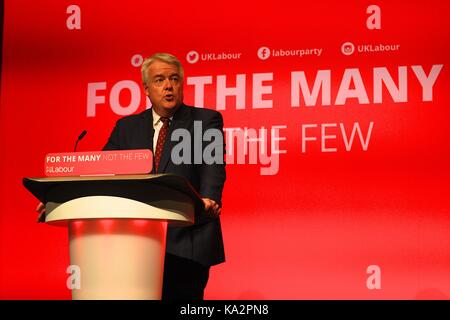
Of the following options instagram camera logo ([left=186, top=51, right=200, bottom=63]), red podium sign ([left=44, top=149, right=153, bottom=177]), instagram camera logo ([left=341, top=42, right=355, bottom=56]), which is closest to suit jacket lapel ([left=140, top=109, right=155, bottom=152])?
red podium sign ([left=44, top=149, right=153, bottom=177])

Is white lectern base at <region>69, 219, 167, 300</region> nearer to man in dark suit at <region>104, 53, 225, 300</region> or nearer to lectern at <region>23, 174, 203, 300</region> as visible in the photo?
lectern at <region>23, 174, 203, 300</region>

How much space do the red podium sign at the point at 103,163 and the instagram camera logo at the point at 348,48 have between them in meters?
2.20

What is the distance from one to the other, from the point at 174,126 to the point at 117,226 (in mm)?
903

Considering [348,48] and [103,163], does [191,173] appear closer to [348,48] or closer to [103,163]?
[103,163]

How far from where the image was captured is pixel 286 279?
4090 mm

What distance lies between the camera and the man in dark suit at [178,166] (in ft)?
9.24

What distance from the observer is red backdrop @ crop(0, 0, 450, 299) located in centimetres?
400

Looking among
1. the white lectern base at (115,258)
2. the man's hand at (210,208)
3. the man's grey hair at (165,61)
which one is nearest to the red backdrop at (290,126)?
the man's grey hair at (165,61)

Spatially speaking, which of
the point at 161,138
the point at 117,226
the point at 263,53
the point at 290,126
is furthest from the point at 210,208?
the point at 263,53

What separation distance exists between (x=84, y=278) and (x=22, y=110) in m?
2.57

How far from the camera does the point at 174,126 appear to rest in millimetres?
3074

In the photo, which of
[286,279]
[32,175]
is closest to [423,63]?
[286,279]
